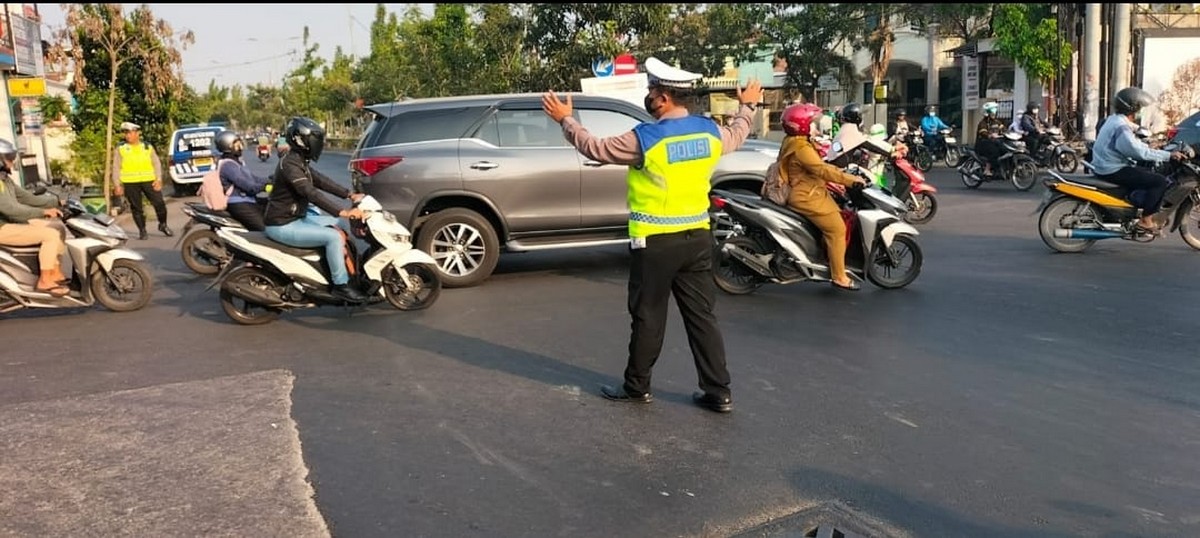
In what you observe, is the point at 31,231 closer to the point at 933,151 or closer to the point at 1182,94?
the point at 933,151

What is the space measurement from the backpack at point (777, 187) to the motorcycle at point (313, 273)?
283 centimetres

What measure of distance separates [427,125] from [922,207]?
7.14 metres

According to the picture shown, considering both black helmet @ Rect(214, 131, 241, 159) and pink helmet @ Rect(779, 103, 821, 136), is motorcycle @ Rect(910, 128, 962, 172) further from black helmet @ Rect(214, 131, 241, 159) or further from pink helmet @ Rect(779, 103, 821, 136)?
black helmet @ Rect(214, 131, 241, 159)

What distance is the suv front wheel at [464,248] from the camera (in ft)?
27.3

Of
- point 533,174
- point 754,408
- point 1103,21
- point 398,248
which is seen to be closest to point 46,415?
point 398,248

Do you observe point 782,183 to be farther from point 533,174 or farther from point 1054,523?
point 1054,523

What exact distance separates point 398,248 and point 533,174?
1.77 m

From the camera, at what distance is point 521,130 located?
862 centimetres

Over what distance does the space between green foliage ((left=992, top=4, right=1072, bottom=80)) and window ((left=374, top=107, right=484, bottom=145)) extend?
20106 mm

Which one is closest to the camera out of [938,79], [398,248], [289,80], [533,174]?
[398,248]

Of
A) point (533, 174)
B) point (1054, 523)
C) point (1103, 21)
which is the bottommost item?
point (1054, 523)

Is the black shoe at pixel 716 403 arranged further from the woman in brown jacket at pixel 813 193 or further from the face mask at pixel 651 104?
the woman in brown jacket at pixel 813 193

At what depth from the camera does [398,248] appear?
712 cm

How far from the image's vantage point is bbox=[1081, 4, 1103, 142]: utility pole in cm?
1906
